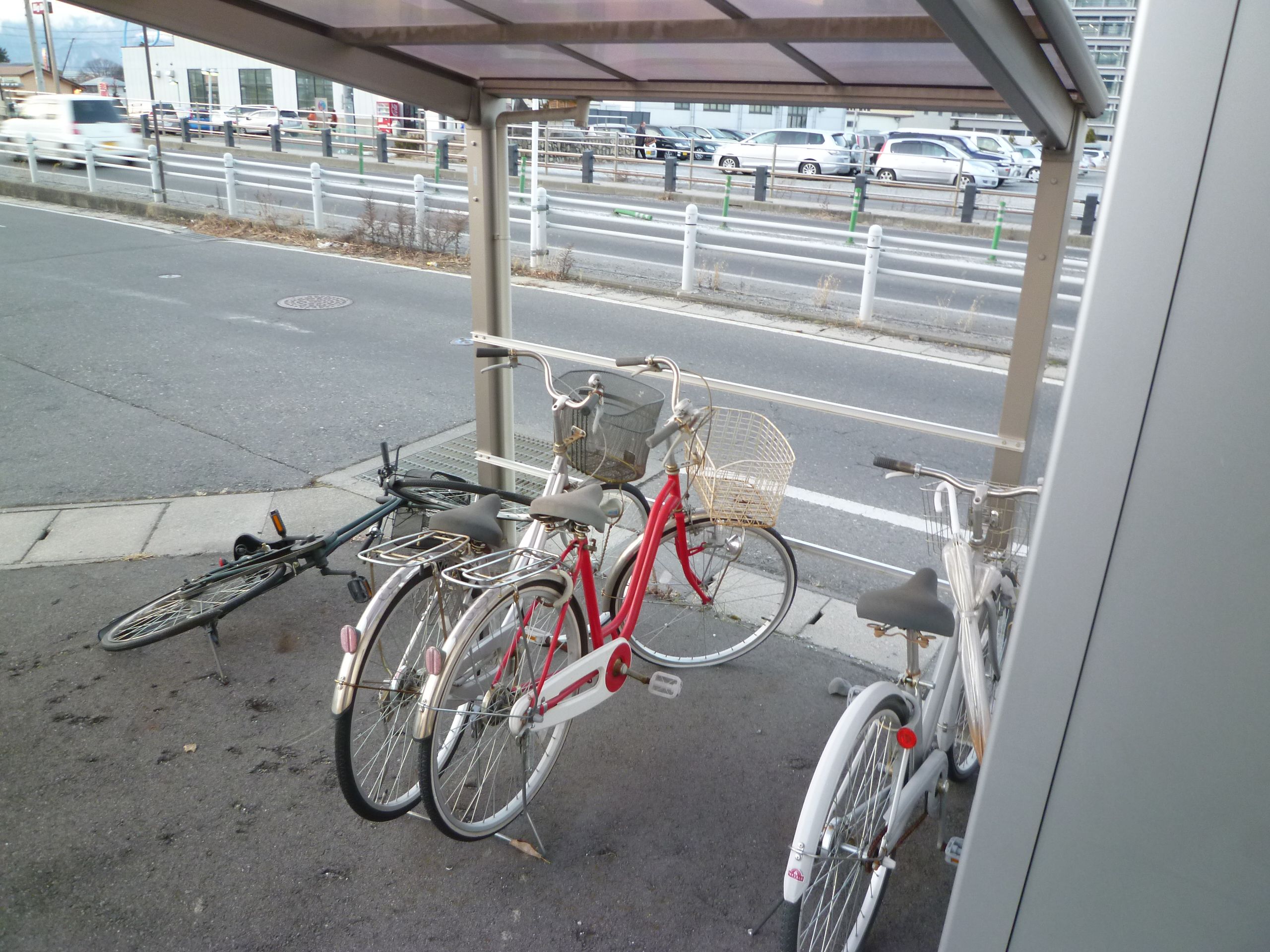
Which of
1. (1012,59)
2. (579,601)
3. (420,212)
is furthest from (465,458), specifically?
(420,212)

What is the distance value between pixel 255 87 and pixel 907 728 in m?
53.6

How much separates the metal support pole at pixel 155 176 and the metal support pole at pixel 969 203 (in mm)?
16097

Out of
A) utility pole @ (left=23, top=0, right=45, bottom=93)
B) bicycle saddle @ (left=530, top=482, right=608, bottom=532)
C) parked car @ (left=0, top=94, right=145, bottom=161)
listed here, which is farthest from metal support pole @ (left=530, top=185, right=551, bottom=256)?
utility pole @ (left=23, top=0, right=45, bottom=93)

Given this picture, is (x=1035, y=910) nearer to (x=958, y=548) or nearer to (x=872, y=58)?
(x=958, y=548)

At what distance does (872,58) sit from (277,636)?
342 centimetres

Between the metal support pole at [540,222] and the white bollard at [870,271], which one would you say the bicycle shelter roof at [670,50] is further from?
the metal support pole at [540,222]

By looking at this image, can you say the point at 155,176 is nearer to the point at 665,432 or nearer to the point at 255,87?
the point at 665,432

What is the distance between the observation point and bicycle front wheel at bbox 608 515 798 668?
3912mm

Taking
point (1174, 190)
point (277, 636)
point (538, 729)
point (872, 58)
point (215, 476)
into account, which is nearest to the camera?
point (1174, 190)

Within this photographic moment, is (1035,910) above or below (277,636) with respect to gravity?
above

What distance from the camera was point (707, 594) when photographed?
4.13 m

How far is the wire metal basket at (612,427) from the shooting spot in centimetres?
343

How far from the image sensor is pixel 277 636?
4.20 m

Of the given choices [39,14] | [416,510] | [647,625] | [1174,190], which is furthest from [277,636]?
[39,14]
